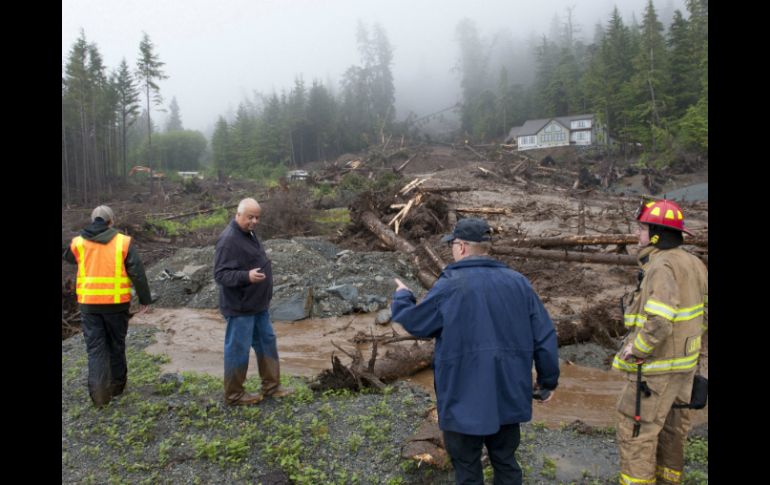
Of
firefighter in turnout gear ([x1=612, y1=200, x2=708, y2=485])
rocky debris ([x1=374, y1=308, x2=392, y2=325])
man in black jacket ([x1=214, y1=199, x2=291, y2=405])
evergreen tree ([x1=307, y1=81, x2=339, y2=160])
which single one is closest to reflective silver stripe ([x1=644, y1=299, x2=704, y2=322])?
firefighter in turnout gear ([x1=612, y1=200, x2=708, y2=485])

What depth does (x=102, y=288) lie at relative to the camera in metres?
5.34

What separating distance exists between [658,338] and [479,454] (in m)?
1.44

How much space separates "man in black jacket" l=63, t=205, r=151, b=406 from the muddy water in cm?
190

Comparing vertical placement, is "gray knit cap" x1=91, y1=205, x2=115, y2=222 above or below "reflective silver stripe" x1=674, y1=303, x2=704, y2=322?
above

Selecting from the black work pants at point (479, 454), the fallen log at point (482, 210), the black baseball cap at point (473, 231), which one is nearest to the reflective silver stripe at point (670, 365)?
the black work pants at point (479, 454)

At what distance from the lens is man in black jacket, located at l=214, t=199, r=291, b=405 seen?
5.02 m

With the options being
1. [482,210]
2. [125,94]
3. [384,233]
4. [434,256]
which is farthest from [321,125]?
[434,256]

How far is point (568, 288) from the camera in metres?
11.1

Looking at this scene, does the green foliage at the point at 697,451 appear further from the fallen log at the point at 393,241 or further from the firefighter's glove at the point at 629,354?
the fallen log at the point at 393,241

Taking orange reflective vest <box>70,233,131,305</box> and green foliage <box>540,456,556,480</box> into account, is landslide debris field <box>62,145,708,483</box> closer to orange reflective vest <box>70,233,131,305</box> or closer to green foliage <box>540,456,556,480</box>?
green foliage <box>540,456,556,480</box>

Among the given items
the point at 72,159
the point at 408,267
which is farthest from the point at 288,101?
the point at 408,267

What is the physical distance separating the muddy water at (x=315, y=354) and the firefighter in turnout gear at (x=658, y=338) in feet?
6.54

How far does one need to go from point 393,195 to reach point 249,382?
12490mm

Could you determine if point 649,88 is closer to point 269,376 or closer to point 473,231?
point 269,376
